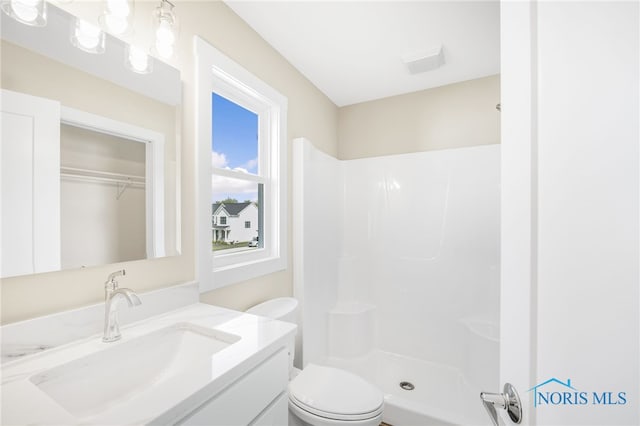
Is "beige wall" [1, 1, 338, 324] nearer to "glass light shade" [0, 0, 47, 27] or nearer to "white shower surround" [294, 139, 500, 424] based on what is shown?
"glass light shade" [0, 0, 47, 27]

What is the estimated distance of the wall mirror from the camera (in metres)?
0.82

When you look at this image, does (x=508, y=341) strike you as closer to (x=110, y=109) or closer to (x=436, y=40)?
(x=110, y=109)

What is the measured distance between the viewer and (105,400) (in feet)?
2.68

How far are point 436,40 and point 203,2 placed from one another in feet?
4.64

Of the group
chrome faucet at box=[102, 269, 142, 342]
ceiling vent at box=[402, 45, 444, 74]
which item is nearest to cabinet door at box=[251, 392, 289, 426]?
chrome faucet at box=[102, 269, 142, 342]

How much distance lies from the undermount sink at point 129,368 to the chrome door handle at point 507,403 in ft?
2.26

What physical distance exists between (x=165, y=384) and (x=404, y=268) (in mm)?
2129

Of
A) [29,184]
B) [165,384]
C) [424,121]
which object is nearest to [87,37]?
[29,184]

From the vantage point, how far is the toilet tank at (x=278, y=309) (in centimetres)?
160

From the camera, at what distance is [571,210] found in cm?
45

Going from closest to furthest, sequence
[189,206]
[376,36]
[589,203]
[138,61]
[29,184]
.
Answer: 1. [589,203]
2. [29,184]
3. [138,61]
4. [189,206]
5. [376,36]

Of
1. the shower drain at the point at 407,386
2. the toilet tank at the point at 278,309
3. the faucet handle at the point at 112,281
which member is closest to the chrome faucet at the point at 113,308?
the faucet handle at the point at 112,281

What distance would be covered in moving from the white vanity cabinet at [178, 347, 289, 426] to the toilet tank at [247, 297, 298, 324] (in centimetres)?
58

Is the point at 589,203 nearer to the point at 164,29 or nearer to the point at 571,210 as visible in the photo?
the point at 571,210
